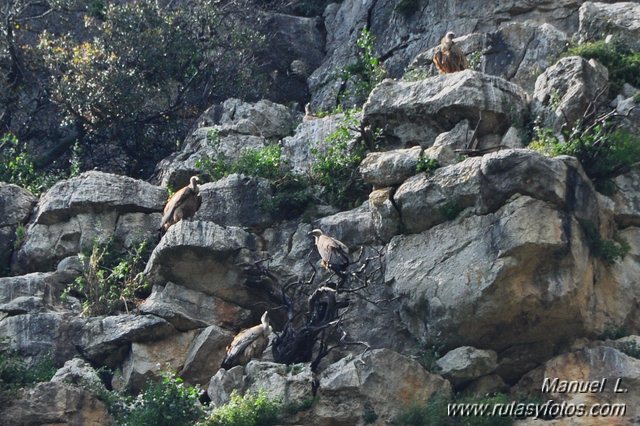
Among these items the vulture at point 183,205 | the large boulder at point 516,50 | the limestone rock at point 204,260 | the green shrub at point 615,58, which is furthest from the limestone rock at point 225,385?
the green shrub at point 615,58

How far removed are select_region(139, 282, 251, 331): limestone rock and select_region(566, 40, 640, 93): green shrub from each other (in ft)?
26.1

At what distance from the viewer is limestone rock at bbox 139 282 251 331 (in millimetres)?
25984

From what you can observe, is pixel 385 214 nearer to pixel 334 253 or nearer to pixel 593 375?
pixel 334 253

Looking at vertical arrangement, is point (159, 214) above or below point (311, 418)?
above

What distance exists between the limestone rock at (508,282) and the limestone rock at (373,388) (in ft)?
3.62

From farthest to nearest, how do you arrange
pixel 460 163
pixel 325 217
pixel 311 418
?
pixel 325 217, pixel 460 163, pixel 311 418

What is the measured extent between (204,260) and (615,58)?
8567mm

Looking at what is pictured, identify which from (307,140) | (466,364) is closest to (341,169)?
(307,140)

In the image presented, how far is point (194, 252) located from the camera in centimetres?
2623

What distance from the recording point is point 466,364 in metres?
23.6

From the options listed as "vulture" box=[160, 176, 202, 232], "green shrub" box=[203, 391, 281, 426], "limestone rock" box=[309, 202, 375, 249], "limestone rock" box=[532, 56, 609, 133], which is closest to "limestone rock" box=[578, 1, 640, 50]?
"limestone rock" box=[532, 56, 609, 133]

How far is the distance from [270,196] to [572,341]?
6873mm

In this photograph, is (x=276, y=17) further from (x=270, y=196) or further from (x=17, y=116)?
(x=270, y=196)

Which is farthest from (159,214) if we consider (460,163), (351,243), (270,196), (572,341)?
(572,341)
